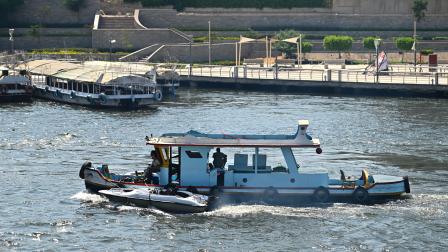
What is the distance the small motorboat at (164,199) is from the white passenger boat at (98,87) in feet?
108

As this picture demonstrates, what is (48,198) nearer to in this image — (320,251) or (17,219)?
(17,219)

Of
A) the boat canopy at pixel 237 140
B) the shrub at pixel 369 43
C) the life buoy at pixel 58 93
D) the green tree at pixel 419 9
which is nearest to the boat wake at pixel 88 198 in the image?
the boat canopy at pixel 237 140

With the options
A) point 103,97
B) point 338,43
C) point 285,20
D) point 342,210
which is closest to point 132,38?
point 285,20

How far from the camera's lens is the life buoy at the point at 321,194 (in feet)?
155

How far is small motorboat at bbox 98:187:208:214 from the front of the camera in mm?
45969

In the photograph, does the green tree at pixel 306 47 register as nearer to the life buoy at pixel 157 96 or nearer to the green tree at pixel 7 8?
the green tree at pixel 7 8

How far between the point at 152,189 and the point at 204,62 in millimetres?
61714

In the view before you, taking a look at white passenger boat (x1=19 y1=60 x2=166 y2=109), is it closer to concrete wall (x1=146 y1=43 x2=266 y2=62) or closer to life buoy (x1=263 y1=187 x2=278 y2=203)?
concrete wall (x1=146 y1=43 x2=266 y2=62)

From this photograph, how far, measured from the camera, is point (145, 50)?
107 metres

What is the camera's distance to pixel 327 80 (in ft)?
298

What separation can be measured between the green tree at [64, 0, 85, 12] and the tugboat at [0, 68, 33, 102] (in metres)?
31.1

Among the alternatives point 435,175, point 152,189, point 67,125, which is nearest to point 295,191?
point 152,189

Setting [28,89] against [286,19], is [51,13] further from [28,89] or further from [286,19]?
[28,89]

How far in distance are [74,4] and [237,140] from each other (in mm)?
70673
